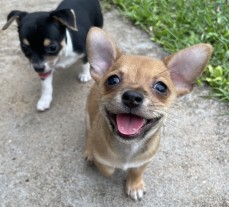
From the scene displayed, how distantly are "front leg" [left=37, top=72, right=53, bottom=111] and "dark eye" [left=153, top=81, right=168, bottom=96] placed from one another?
1.61 m

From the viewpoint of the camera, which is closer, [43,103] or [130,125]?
[130,125]

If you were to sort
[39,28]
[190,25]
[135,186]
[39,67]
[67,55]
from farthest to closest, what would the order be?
[190,25], [67,55], [39,67], [39,28], [135,186]

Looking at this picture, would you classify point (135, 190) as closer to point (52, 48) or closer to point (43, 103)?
point (43, 103)

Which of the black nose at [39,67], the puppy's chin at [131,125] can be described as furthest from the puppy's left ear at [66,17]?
the puppy's chin at [131,125]

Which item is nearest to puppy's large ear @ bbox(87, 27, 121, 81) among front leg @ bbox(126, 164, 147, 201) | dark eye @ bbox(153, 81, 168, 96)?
dark eye @ bbox(153, 81, 168, 96)

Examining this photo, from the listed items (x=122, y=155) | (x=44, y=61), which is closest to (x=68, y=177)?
(x=122, y=155)

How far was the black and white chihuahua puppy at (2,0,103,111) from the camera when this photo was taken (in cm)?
344

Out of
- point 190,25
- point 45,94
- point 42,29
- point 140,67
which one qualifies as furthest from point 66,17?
point 190,25

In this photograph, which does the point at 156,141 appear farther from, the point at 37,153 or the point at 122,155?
the point at 37,153

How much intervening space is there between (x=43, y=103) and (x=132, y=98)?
1.78 m

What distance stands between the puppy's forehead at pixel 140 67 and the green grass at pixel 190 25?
1532mm

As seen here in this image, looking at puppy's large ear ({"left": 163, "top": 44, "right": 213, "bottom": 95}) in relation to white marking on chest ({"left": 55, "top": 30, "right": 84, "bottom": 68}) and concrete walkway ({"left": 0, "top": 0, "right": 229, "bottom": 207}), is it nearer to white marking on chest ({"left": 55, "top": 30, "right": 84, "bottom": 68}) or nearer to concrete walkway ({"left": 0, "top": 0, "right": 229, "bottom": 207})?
concrete walkway ({"left": 0, "top": 0, "right": 229, "bottom": 207})

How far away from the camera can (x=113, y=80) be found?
2.43 metres

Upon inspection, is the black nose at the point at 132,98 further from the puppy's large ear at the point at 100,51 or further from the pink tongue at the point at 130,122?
the puppy's large ear at the point at 100,51
